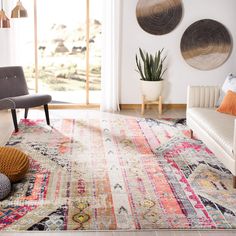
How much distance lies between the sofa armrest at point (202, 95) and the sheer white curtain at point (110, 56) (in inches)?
66.0

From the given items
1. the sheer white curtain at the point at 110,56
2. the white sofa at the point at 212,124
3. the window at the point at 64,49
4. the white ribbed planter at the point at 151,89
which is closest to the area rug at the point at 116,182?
the white sofa at the point at 212,124

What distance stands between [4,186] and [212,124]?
212 cm

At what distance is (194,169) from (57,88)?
3385 mm

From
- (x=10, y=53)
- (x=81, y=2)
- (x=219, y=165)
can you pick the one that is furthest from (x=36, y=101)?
(x=219, y=165)

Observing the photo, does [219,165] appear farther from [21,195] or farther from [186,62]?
[186,62]

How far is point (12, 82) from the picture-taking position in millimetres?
6262

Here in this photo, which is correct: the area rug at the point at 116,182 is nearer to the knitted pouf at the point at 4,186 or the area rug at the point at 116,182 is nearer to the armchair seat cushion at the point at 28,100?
the knitted pouf at the point at 4,186

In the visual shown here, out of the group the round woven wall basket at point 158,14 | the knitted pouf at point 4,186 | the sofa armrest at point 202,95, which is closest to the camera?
the knitted pouf at point 4,186

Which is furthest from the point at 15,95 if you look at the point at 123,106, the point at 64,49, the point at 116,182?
the point at 116,182

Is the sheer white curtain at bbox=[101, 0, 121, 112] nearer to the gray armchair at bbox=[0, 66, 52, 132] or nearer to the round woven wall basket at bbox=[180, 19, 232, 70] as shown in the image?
the round woven wall basket at bbox=[180, 19, 232, 70]

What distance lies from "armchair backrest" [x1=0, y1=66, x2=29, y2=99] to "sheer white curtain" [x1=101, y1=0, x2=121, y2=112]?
1.26m

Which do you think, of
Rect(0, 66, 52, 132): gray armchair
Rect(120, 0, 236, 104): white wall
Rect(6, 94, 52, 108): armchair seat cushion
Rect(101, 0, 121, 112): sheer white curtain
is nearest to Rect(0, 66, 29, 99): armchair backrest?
Rect(0, 66, 52, 132): gray armchair

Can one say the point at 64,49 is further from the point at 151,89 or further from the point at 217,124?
the point at 217,124

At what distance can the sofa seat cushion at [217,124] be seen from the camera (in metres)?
4.36
